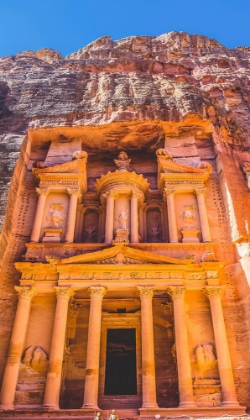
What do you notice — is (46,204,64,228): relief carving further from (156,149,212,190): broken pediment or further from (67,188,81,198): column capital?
(156,149,212,190): broken pediment

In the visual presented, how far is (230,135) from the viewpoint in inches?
752

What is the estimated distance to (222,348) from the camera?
12062 millimetres

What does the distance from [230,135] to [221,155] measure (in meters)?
2.14

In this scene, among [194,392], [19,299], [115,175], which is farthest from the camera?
[115,175]

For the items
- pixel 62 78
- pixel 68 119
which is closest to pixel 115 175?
pixel 68 119

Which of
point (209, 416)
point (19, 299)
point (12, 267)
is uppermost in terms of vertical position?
point (12, 267)

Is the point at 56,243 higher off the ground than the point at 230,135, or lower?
lower

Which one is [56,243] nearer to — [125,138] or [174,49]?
[125,138]

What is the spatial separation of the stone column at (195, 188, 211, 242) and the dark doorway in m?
4.51

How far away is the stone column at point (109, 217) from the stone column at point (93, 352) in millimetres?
2399

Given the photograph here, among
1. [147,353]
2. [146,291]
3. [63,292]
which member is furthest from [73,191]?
Answer: [147,353]

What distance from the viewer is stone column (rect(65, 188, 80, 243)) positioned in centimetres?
1505

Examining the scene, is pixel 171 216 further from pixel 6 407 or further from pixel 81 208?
pixel 6 407

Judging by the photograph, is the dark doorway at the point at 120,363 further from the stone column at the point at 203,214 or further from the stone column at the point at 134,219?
the stone column at the point at 203,214
